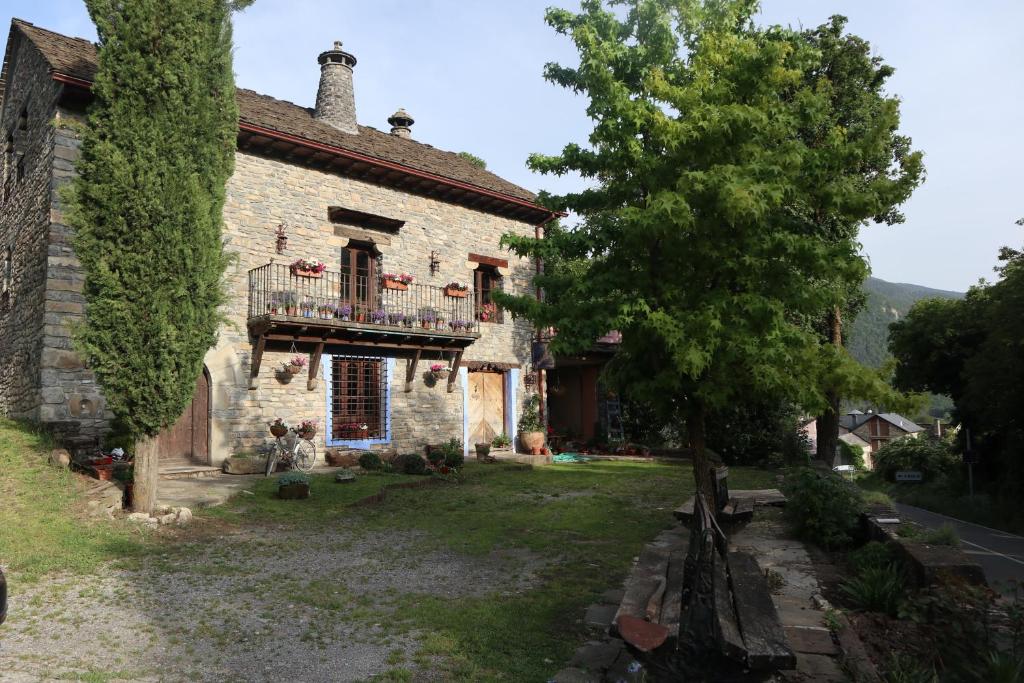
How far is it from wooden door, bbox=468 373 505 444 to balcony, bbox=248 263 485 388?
1.28 meters

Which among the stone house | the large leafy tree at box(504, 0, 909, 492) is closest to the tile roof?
the stone house

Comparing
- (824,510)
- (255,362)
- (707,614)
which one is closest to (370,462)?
(255,362)

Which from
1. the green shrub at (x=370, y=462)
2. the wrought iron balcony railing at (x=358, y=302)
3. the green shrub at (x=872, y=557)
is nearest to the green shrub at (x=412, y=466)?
the green shrub at (x=370, y=462)

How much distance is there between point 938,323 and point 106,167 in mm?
29112

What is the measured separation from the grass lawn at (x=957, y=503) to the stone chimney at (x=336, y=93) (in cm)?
1758

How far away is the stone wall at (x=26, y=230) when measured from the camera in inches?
441

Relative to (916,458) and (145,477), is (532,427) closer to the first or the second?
(145,477)

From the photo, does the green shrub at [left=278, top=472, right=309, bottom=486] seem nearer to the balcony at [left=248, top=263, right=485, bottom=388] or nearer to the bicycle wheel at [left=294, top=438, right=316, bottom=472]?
the bicycle wheel at [left=294, top=438, right=316, bottom=472]

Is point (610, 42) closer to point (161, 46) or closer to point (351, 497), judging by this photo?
point (161, 46)

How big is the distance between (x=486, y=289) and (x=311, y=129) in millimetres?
6021

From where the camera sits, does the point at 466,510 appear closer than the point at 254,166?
Yes

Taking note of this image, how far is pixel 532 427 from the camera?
57.6 feet

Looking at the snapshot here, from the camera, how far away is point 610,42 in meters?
6.61

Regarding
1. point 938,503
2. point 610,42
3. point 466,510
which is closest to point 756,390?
point 610,42
